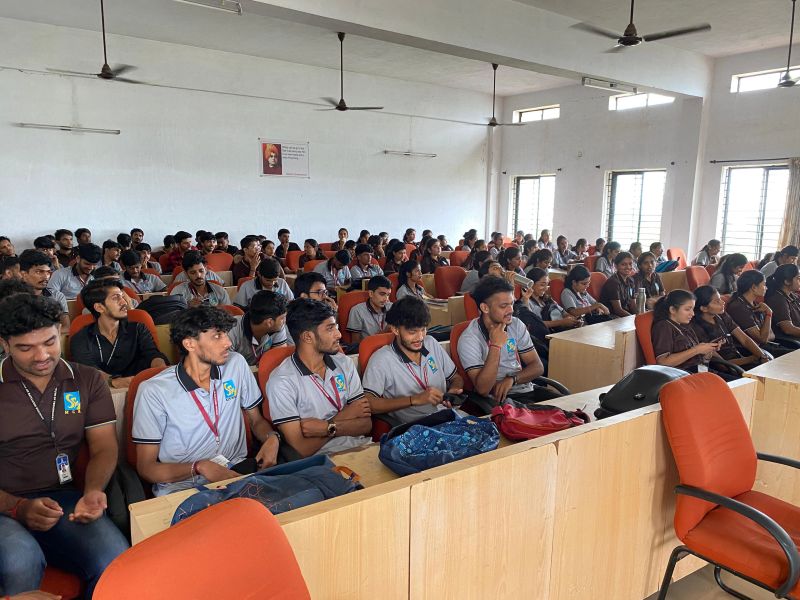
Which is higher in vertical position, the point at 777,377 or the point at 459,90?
the point at 459,90

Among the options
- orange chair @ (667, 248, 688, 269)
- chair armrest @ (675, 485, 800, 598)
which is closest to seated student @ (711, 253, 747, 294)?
orange chair @ (667, 248, 688, 269)

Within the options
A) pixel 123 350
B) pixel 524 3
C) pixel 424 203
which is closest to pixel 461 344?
pixel 123 350

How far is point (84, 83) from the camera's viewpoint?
818 cm

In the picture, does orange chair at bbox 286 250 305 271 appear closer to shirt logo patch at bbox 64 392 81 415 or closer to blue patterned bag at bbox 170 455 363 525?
shirt logo patch at bbox 64 392 81 415

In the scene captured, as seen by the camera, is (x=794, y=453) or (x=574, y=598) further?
(x=794, y=453)

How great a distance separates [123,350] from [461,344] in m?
1.88

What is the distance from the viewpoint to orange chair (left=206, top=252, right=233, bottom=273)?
7230mm

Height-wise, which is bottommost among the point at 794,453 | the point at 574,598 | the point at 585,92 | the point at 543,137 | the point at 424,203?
the point at 574,598

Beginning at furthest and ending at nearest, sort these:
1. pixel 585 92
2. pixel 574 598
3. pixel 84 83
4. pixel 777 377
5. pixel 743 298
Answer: pixel 585 92 < pixel 84 83 < pixel 743 298 < pixel 777 377 < pixel 574 598

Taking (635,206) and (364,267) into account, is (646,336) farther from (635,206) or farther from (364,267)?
(635,206)

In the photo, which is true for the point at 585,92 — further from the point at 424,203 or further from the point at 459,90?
the point at 424,203

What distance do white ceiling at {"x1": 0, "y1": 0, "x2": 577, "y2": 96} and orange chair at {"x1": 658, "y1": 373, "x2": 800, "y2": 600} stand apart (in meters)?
7.09

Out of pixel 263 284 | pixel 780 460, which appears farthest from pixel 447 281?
pixel 780 460

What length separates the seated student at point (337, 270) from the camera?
658cm
